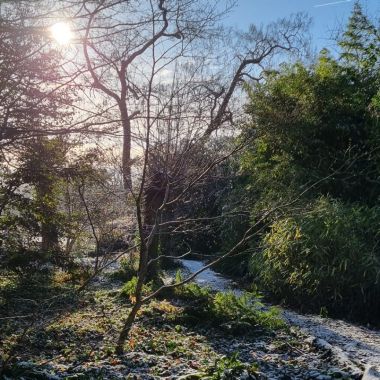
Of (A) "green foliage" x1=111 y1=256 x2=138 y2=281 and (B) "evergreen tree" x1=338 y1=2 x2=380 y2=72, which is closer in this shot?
(B) "evergreen tree" x1=338 y1=2 x2=380 y2=72

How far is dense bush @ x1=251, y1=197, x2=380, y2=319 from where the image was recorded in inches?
201

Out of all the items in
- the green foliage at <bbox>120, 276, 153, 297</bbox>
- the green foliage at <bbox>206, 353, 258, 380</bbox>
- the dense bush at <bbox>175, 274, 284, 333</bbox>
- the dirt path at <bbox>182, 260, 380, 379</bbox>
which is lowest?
the dirt path at <bbox>182, 260, 380, 379</bbox>

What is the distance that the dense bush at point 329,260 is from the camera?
16.7 ft

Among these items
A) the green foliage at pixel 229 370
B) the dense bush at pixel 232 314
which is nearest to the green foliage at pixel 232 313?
the dense bush at pixel 232 314

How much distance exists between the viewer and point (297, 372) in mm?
3283

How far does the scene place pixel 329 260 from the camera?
17.6 ft

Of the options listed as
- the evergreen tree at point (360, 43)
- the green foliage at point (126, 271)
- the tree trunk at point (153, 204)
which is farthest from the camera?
the green foliage at point (126, 271)

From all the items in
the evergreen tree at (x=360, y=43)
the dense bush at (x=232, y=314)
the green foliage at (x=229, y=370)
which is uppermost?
the evergreen tree at (x=360, y=43)

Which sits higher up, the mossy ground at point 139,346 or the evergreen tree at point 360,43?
the evergreen tree at point 360,43

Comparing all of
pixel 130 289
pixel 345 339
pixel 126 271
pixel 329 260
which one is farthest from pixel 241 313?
pixel 126 271

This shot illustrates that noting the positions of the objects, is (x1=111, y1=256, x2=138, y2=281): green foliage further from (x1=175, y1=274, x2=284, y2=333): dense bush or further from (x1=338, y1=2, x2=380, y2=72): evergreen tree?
(x1=338, y1=2, x2=380, y2=72): evergreen tree


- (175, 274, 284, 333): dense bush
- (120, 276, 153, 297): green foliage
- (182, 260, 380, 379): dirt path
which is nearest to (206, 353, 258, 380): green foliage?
(182, 260, 380, 379): dirt path

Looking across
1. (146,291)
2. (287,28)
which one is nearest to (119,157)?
(146,291)

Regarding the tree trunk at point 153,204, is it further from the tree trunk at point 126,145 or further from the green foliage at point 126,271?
the green foliage at point 126,271
